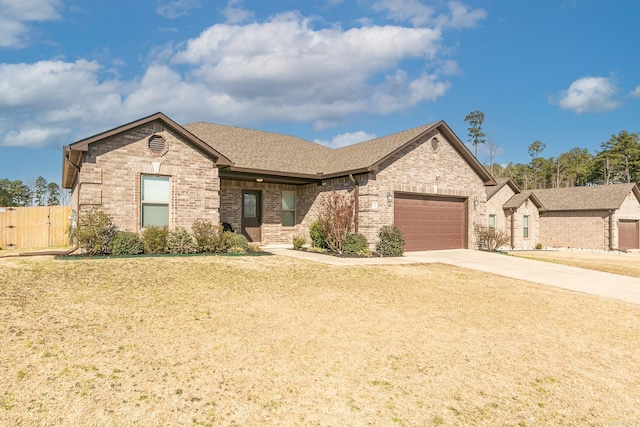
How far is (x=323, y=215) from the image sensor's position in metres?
16.8

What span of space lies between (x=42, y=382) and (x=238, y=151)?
15054 mm

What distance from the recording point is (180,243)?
13047 millimetres

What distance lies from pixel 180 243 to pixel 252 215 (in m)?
5.75

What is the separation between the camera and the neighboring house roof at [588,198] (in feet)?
94.4

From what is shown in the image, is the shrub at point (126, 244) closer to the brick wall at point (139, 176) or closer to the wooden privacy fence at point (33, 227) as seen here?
the brick wall at point (139, 176)

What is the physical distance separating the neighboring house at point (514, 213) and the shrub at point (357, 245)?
592 inches

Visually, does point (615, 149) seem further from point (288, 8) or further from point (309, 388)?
point (309, 388)

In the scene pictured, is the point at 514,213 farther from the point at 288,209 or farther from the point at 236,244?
the point at 236,244

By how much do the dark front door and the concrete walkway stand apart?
17.2 feet

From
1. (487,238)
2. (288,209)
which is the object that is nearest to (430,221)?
(487,238)

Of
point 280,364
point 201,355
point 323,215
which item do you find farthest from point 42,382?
point 323,215

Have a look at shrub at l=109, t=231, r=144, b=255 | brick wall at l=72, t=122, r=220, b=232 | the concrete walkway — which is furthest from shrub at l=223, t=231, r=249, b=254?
shrub at l=109, t=231, r=144, b=255

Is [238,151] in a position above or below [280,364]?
above

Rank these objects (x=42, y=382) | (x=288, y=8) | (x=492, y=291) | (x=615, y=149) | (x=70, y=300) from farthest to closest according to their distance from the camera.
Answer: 1. (x=615, y=149)
2. (x=288, y=8)
3. (x=492, y=291)
4. (x=70, y=300)
5. (x=42, y=382)
